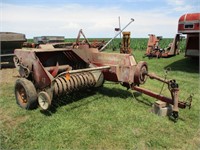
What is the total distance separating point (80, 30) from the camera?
739 cm

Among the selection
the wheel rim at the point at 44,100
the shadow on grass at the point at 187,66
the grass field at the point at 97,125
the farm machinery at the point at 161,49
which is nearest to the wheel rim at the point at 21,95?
the grass field at the point at 97,125

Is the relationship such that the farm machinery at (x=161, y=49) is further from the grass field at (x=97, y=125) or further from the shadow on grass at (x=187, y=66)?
the grass field at (x=97, y=125)

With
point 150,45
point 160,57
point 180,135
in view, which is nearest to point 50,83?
point 180,135

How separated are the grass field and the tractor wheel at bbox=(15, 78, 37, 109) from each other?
0.15 metres

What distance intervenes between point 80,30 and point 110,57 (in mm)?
1872

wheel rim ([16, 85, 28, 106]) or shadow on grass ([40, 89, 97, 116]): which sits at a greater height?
wheel rim ([16, 85, 28, 106])

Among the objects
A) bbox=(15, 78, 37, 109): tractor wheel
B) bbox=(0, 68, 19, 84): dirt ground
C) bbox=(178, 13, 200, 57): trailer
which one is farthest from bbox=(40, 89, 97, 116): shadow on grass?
bbox=(178, 13, 200, 57): trailer

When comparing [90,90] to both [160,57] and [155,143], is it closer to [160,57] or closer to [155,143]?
[155,143]

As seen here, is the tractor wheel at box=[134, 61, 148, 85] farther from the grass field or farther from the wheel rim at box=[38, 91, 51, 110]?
the wheel rim at box=[38, 91, 51, 110]

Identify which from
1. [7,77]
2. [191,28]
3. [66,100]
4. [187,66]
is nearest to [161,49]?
[187,66]

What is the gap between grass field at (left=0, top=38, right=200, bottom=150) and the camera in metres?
3.87

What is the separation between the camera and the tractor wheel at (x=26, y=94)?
5160 millimetres

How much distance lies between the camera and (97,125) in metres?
4.51

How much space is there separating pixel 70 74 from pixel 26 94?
1148 millimetres
